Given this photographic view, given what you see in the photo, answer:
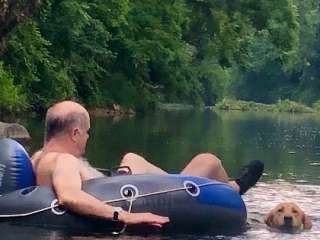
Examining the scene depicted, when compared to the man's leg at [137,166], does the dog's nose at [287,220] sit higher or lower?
lower

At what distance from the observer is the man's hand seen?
26.9 ft

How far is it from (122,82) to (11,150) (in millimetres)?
34378

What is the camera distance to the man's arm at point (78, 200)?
26.9ft

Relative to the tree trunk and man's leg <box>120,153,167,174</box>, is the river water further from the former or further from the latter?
the tree trunk

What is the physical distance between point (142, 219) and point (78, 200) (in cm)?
53

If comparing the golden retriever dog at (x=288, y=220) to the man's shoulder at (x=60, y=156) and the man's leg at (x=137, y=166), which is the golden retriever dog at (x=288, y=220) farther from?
the man's shoulder at (x=60, y=156)

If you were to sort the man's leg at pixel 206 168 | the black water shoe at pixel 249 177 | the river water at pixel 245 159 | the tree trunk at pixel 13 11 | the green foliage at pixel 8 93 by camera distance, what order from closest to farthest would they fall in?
the river water at pixel 245 159, the man's leg at pixel 206 168, the black water shoe at pixel 249 177, the tree trunk at pixel 13 11, the green foliage at pixel 8 93

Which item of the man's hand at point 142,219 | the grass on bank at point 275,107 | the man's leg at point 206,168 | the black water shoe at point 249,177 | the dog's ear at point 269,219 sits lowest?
the grass on bank at point 275,107

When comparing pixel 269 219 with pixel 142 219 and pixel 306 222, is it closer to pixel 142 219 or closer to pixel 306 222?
pixel 306 222

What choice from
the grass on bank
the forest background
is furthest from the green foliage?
the grass on bank

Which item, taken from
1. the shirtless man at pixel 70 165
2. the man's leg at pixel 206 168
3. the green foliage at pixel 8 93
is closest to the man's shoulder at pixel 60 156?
the shirtless man at pixel 70 165

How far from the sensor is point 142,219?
820cm

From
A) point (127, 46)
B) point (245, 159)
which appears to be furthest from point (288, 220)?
point (127, 46)

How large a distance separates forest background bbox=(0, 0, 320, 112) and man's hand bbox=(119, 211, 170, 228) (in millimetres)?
17652
